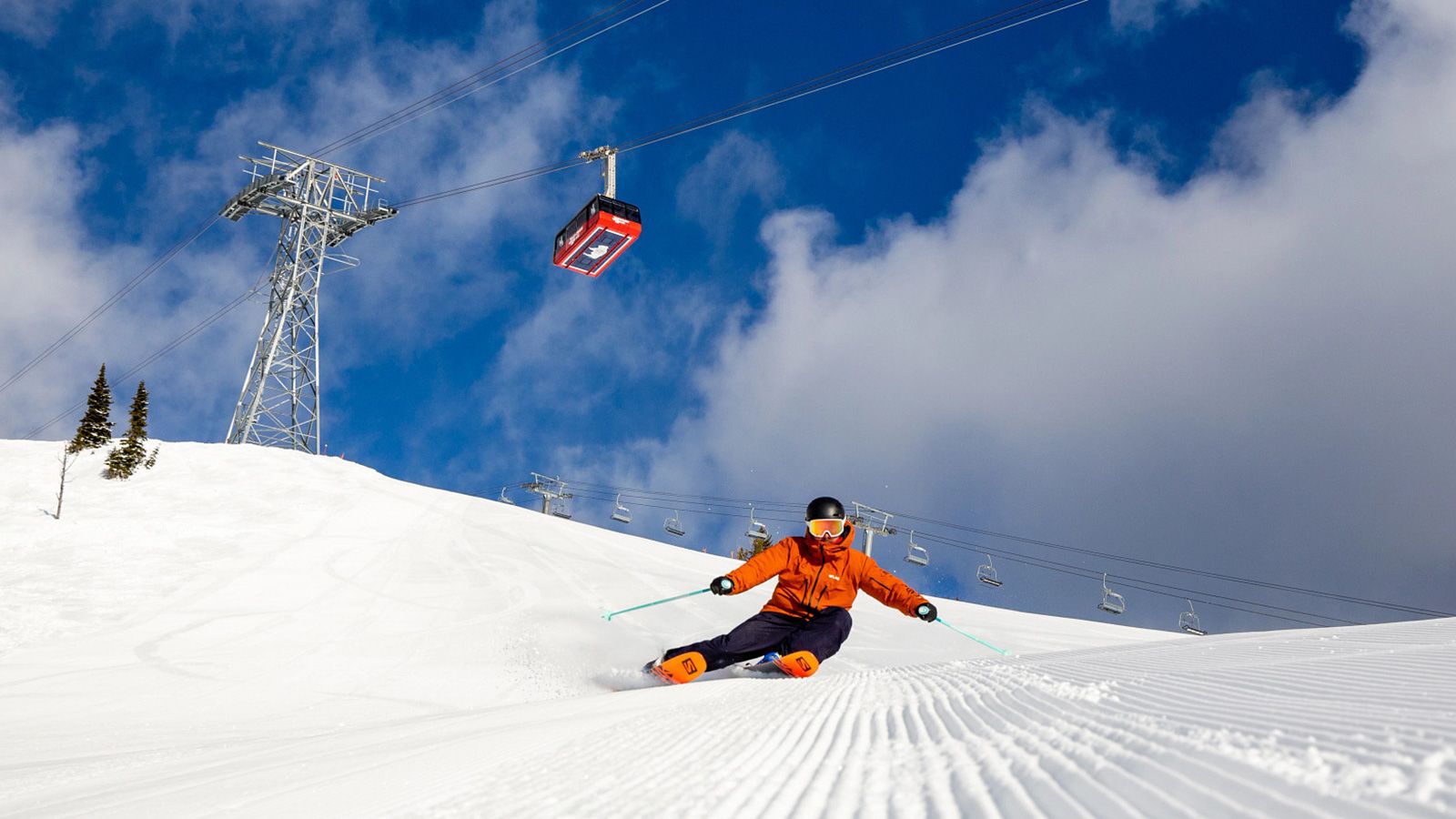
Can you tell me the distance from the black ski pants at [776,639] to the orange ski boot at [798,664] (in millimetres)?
314

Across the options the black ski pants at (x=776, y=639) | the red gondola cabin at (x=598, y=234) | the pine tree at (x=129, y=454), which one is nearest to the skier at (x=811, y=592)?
the black ski pants at (x=776, y=639)

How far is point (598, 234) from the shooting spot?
56.7ft

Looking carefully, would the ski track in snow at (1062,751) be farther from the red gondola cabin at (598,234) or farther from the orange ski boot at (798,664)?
the red gondola cabin at (598,234)

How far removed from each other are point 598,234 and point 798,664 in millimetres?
12895

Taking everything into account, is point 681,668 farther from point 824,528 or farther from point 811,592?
point 824,528

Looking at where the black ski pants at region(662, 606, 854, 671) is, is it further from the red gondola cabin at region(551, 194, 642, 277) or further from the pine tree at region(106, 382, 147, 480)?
the pine tree at region(106, 382, 147, 480)

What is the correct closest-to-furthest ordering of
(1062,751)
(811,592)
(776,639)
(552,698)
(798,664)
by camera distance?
(1062,751) → (798,664) → (552,698) → (776,639) → (811,592)

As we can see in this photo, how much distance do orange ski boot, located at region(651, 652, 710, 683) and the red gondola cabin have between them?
1233cm

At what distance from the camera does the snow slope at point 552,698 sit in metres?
1.69

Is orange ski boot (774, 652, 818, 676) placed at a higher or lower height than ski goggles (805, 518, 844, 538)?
lower

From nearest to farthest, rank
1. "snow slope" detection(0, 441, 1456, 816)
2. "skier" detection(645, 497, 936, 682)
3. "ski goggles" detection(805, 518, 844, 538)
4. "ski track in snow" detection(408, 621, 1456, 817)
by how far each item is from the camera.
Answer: "ski track in snow" detection(408, 621, 1456, 817) < "snow slope" detection(0, 441, 1456, 816) < "skier" detection(645, 497, 936, 682) < "ski goggles" detection(805, 518, 844, 538)

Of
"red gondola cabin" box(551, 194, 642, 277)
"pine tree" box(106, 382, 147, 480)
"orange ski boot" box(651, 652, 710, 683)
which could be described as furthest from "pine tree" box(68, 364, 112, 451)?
"orange ski boot" box(651, 652, 710, 683)

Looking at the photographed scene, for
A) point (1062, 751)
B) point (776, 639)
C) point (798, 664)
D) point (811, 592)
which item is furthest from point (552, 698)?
point (1062, 751)

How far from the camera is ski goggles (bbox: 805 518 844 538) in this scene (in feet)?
23.8
